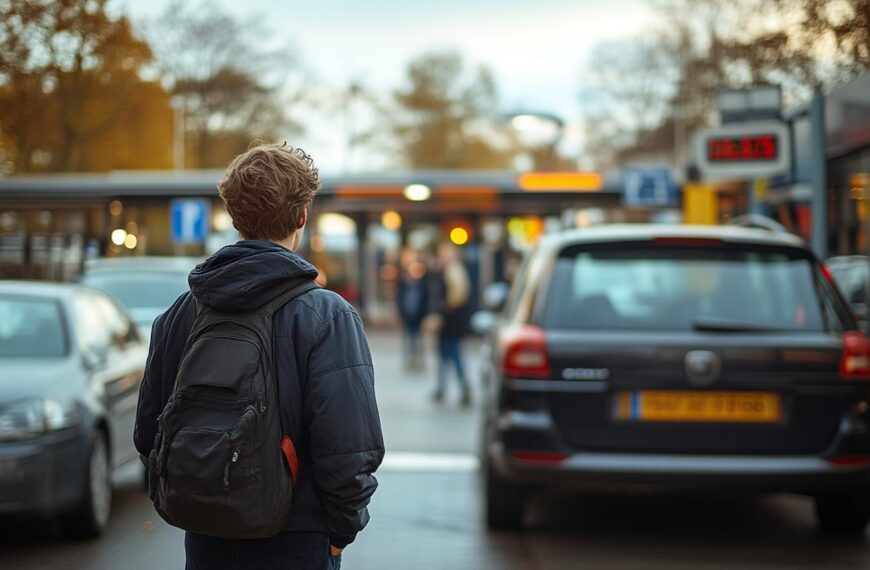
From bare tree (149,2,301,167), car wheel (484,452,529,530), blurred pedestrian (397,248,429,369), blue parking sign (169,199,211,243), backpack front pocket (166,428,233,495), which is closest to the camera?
backpack front pocket (166,428,233,495)

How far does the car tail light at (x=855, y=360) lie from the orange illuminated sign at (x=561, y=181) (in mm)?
21533

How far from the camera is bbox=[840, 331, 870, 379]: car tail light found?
586 centimetres

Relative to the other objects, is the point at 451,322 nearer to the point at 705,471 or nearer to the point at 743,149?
the point at 743,149

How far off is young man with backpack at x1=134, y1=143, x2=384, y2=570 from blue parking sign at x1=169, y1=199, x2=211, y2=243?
21.9m

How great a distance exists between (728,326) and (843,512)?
1.28 metres

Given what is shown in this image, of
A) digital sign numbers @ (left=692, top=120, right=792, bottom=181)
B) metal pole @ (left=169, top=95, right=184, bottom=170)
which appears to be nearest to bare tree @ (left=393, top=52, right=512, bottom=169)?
metal pole @ (left=169, top=95, right=184, bottom=170)

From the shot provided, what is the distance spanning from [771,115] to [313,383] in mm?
10129

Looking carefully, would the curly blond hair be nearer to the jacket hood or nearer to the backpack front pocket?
the jacket hood

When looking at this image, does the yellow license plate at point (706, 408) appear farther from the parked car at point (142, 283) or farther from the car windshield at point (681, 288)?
the parked car at point (142, 283)

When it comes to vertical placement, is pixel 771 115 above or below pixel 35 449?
above

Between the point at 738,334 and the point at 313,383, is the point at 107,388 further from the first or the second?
the point at 313,383

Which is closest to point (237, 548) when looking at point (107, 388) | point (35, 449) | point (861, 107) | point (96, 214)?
point (35, 449)

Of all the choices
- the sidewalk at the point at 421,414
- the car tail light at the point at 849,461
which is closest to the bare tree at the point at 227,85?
the sidewalk at the point at 421,414

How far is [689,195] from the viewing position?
2230cm
